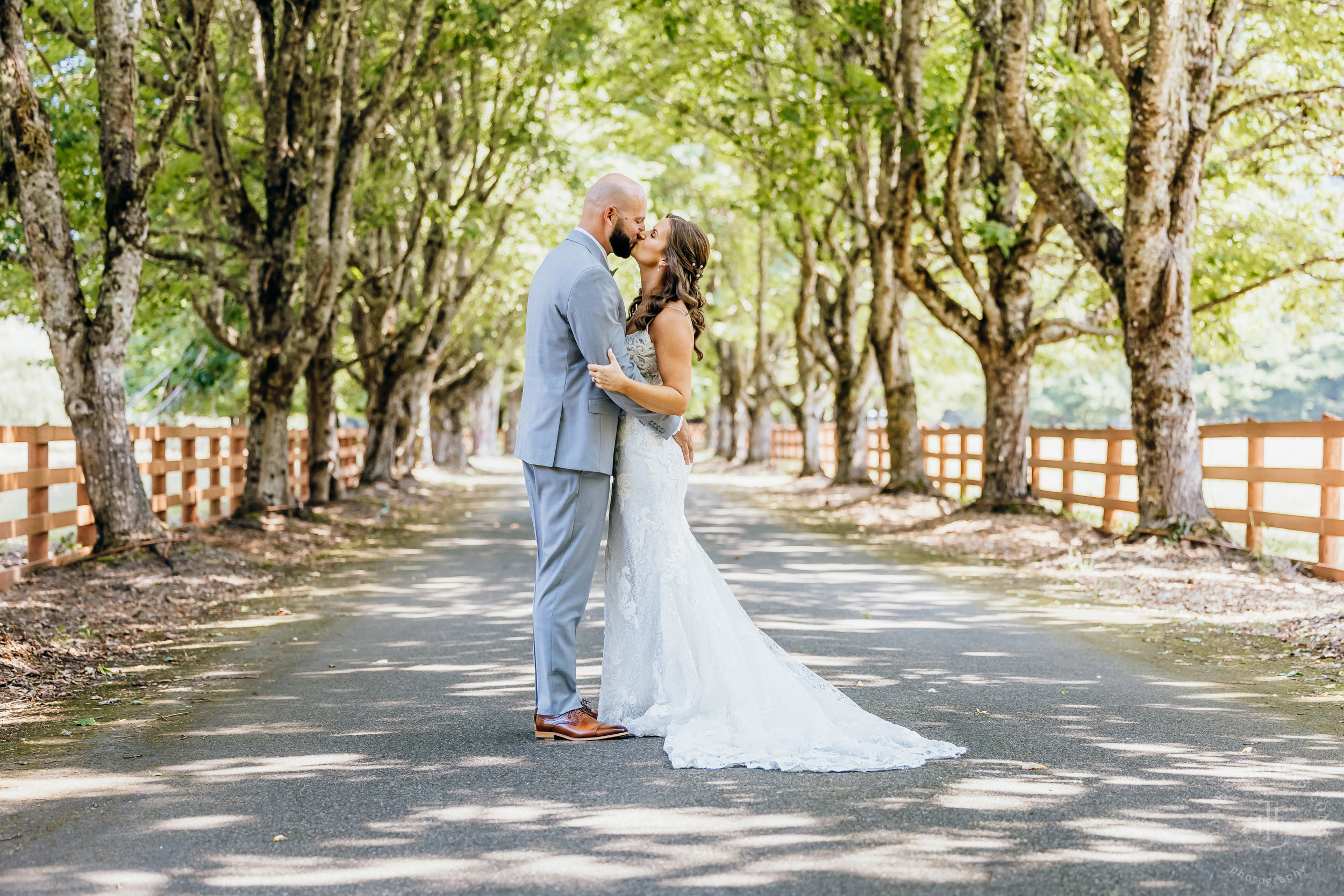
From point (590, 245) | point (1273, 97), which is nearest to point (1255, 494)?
point (1273, 97)

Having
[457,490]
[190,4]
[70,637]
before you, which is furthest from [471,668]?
[457,490]

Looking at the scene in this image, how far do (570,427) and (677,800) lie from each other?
1.73 meters

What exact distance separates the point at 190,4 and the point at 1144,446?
10.9m

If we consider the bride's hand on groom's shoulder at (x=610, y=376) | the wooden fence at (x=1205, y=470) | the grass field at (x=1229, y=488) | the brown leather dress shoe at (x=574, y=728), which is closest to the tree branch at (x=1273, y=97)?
the wooden fence at (x=1205, y=470)

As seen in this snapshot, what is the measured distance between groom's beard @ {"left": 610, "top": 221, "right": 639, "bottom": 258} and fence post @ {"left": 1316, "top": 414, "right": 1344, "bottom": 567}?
7.05m

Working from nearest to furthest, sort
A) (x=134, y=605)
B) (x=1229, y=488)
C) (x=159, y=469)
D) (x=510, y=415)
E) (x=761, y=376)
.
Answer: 1. (x=134, y=605)
2. (x=159, y=469)
3. (x=1229, y=488)
4. (x=761, y=376)
5. (x=510, y=415)

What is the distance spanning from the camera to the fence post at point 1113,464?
15.2 meters

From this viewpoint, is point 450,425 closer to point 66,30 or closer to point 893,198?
point 893,198

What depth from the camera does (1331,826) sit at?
4.14 m

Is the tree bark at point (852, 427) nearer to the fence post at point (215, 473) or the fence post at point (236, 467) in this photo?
the fence post at point (236, 467)

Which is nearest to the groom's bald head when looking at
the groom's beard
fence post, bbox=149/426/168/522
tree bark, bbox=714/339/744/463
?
the groom's beard

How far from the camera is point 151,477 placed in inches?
556

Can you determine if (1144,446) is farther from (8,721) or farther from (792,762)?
(8,721)

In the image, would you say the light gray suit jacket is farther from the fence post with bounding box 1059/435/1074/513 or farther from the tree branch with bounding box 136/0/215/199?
the fence post with bounding box 1059/435/1074/513
